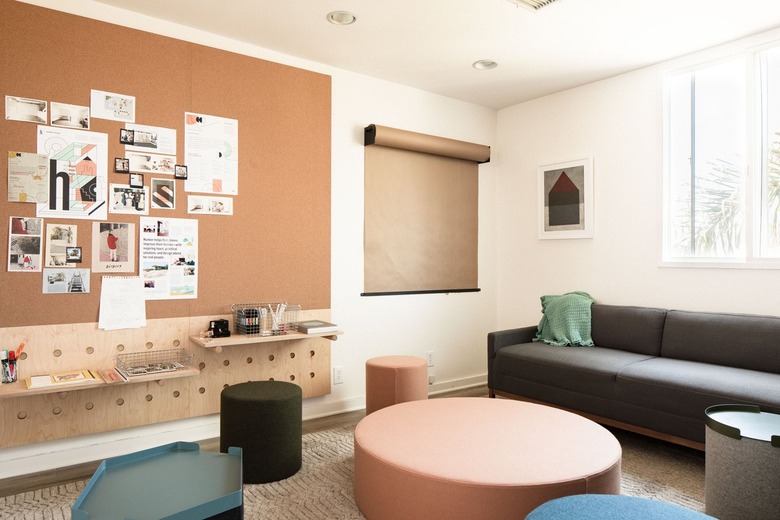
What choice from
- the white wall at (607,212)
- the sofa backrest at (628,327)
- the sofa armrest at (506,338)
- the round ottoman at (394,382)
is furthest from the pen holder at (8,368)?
the white wall at (607,212)

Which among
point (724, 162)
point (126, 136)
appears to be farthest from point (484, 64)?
point (126, 136)

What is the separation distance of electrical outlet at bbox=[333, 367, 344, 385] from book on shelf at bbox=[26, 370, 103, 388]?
5.46 ft

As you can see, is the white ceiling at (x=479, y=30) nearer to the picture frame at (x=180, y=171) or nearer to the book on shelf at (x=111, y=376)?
the picture frame at (x=180, y=171)

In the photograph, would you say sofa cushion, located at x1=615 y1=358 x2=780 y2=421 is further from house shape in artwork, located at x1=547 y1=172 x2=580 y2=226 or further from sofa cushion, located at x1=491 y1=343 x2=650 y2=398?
house shape in artwork, located at x1=547 y1=172 x2=580 y2=226

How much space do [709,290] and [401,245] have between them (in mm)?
2321

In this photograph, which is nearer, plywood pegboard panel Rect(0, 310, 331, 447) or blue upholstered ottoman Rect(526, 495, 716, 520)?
blue upholstered ottoman Rect(526, 495, 716, 520)

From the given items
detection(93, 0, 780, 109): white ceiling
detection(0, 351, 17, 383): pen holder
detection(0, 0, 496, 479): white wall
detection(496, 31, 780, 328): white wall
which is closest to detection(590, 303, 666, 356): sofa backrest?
detection(496, 31, 780, 328): white wall

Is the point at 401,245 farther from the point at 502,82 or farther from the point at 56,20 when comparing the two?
the point at 56,20

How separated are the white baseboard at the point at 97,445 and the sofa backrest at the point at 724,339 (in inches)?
126

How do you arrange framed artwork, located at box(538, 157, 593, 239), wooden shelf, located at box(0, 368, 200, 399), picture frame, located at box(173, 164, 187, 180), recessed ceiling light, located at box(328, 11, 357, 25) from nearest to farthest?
wooden shelf, located at box(0, 368, 200, 399)
recessed ceiling light, located at box(328, 11, 357, 25)
picture frame, located at box(173, 164, 187, 180)
framed artwork, located at box(538, 157, 593, 239)

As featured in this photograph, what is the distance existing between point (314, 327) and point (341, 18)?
2.00 m

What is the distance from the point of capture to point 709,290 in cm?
358

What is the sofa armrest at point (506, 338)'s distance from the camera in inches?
157

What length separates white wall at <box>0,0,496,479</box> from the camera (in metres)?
3.00
